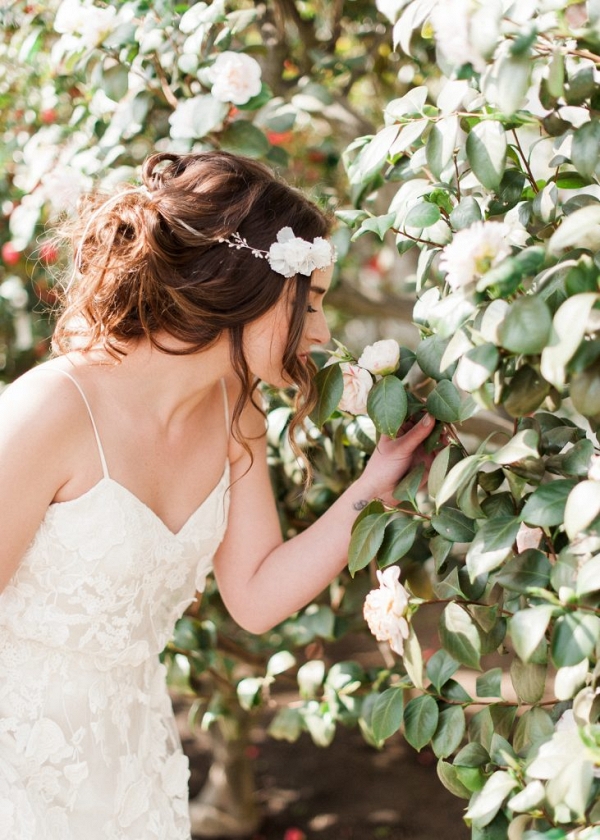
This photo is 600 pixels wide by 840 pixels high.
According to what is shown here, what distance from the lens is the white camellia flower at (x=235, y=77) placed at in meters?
1.75

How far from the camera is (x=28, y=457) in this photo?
4.71 feet

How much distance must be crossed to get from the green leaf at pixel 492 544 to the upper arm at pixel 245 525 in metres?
0.72

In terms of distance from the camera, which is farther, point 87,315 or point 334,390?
point 87,315

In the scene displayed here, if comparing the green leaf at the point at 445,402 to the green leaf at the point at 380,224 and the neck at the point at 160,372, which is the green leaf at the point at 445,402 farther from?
the neck at the point at 160,372

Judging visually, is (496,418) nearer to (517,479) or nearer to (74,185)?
(517,479)

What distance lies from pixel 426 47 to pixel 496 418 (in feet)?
2.92

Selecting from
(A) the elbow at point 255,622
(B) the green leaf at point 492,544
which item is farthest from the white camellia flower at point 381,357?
(A) the elbow at point 255,622

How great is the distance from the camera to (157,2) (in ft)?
6.00

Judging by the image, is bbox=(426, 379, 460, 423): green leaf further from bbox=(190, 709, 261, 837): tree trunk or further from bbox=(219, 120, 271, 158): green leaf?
bbox=(190, 709, 261, 837): tree trunk

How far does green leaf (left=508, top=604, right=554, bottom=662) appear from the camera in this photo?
0.97 metres

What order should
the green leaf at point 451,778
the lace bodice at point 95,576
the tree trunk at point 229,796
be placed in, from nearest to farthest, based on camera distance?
1. the green leaf at point 451,778
2. the lace bodice at point 95,576
3. the tree trunk at point 229,796

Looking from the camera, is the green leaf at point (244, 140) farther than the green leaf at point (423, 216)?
Yes

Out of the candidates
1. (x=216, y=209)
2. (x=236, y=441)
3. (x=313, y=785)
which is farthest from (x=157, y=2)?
(x=313, y=785)

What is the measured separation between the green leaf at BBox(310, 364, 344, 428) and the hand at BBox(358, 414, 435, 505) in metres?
0.11
